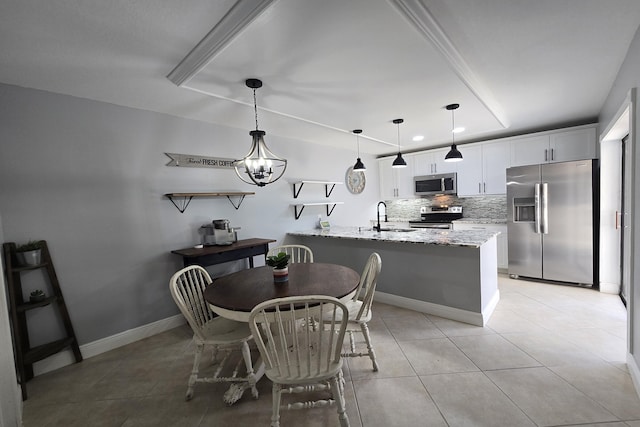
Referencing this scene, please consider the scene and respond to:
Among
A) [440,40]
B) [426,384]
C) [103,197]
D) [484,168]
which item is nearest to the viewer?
[440,40]

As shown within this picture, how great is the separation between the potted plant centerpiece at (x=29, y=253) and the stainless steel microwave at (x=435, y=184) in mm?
5459

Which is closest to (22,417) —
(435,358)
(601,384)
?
(435,358)

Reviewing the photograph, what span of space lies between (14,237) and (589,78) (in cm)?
518

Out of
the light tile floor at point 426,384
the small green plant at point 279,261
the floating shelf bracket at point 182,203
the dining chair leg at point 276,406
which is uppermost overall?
the floating shelf bracket at point 182,203

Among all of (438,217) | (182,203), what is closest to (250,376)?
(182,203)

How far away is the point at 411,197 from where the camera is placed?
575 centimetres

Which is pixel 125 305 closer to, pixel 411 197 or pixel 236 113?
pixel 236 113

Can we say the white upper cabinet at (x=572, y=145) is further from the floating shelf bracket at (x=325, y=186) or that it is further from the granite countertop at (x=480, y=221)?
the floating shelf bracket at (x=325, y=186)

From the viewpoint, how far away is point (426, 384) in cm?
191

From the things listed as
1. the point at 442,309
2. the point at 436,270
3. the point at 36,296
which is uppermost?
the point at 36,296

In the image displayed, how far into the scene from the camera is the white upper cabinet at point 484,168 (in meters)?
4.58

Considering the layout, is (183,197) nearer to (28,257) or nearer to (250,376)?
(28,257)

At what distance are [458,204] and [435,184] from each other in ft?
2.08

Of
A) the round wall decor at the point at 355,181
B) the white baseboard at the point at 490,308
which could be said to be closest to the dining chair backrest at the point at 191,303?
the white baseboard at the point at 490,308
